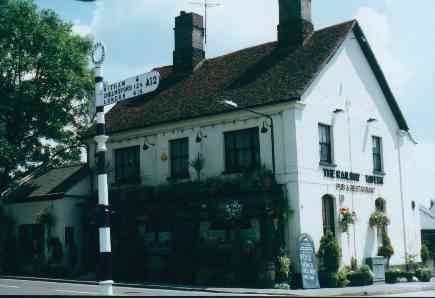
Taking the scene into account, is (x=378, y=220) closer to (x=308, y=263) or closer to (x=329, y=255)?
(x=329, y=255)

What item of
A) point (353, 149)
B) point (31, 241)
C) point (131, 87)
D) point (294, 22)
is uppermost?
point (294, 22)

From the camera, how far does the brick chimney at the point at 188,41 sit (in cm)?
3064

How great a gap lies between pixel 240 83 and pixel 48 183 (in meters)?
11.7

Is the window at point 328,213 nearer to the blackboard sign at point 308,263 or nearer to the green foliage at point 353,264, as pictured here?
the green foliage at point 353,264

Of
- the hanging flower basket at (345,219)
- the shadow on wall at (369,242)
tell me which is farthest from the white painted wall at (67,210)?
the shadow on wall at (369,242)

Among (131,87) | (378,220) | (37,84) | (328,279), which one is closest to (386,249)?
(378,220)

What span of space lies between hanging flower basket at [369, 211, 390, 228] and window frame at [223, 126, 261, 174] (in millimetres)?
5666

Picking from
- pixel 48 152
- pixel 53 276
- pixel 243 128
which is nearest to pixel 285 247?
pixel 243 128

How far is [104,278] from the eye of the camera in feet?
37.8

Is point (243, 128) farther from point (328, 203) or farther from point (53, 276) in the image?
point (53, 276)

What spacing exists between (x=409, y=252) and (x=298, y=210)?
26.9 feet

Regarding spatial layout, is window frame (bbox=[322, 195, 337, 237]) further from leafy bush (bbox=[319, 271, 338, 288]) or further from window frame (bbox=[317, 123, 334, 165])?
leafy bush (bbox=[319, 271, 338, 288])

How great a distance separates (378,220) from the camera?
25.7 meters

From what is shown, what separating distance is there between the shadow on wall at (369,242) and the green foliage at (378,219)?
258mm
